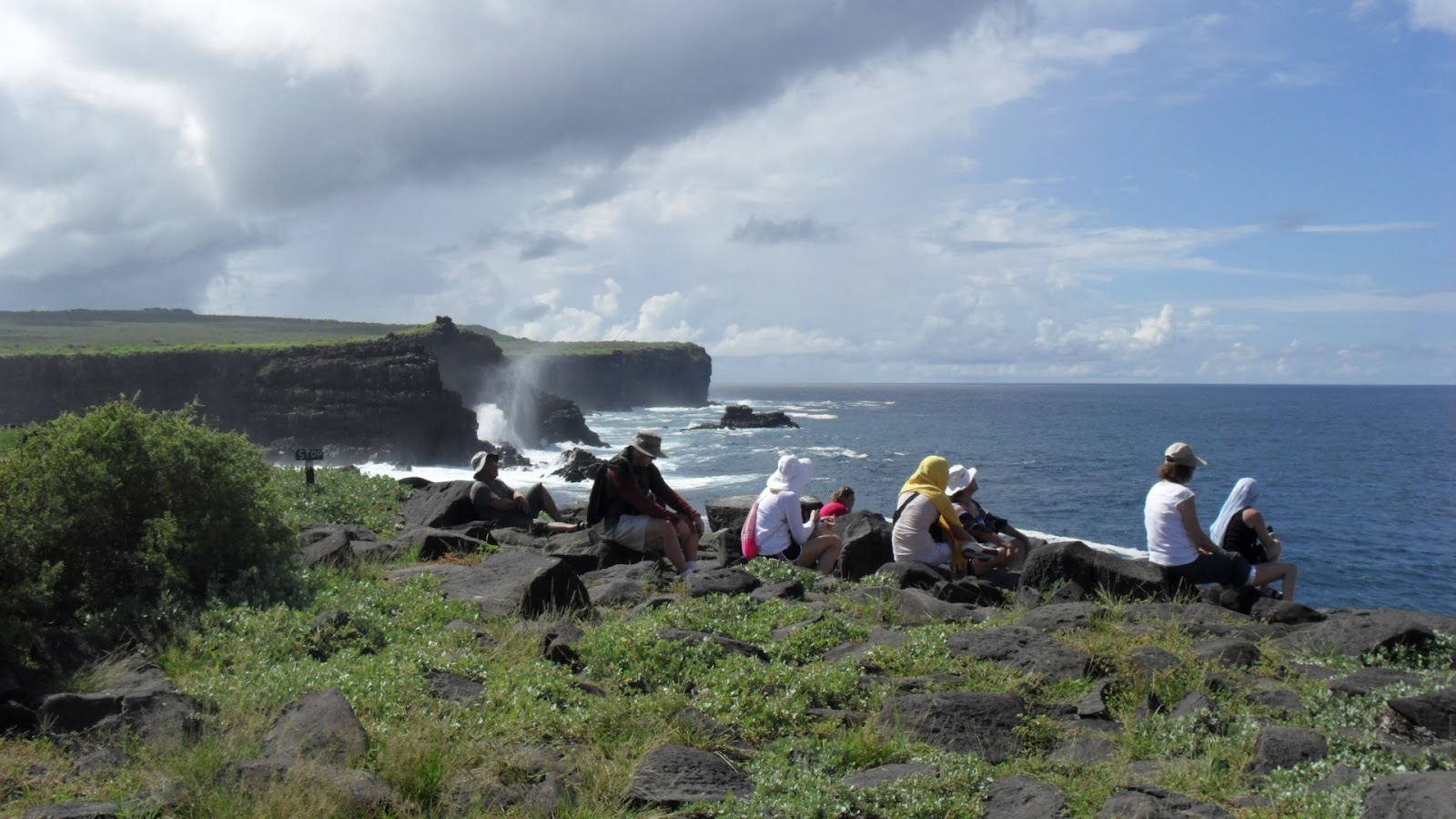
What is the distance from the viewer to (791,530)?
1301cm

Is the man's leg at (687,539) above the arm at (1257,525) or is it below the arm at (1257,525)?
below

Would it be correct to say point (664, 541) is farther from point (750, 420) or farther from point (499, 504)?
point (750, 420)

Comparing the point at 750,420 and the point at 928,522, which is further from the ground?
the point at 928,522

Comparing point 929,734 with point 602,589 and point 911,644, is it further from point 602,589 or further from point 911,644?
point 602,589

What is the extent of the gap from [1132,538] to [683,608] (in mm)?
35885

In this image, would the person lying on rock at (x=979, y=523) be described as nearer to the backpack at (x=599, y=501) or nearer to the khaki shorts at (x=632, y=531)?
the khaki shorts at (x=632, y=531)

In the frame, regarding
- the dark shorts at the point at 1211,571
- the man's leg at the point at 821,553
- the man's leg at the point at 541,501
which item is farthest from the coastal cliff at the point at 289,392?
the dark shorts at the point at 1211,571

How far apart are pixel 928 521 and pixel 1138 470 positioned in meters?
60.1

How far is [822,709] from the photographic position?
6.88 metres

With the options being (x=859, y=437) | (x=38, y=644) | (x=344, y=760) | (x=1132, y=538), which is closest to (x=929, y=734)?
(x=344, y=760)

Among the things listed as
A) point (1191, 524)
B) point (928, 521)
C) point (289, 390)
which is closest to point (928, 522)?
point (928, 521)

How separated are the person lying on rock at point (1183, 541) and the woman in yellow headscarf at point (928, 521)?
2.24m

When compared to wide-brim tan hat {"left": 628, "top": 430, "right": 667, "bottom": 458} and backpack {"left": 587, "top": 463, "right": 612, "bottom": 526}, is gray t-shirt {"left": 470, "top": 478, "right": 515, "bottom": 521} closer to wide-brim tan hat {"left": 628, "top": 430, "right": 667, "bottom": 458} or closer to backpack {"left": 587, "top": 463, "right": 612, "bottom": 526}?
backpack {"left": 587, "top": 463, "right": 612, "bottom": 526}

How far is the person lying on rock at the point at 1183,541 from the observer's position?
1094 centimetres
